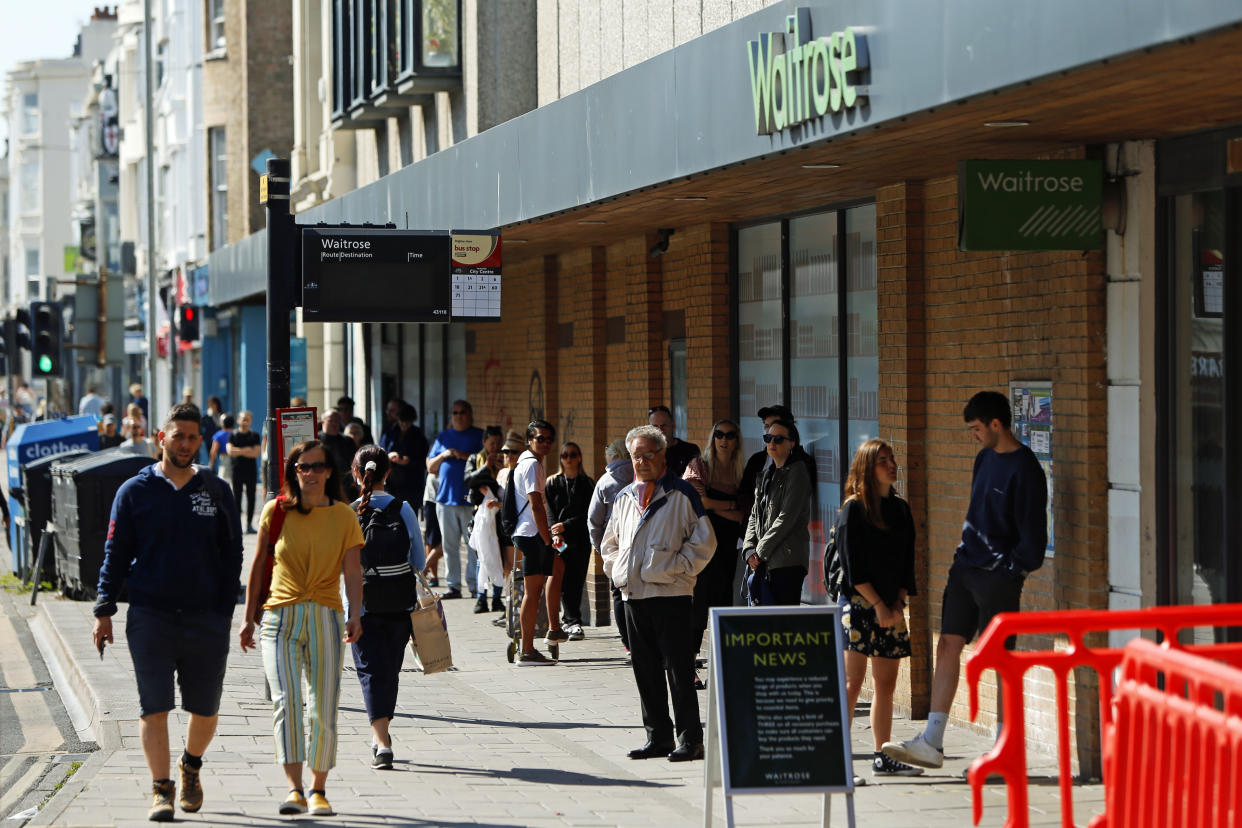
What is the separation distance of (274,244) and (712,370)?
12.3 feet

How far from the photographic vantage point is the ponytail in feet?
31.6

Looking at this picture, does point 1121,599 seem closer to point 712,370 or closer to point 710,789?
point 710,789

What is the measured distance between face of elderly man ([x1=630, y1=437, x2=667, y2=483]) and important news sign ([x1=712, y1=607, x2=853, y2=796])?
1.98 m

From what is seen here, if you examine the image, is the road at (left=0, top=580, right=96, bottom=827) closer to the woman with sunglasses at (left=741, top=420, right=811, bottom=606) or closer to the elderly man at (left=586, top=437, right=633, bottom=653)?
the elderly man at (left=586, top=437, right=633, bottom=653)

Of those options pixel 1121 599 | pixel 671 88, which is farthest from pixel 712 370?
pixel 1121 599

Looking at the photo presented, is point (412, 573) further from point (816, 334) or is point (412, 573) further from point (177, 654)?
point (816, 334)

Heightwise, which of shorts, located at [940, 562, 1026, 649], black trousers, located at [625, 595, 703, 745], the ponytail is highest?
the ponytail

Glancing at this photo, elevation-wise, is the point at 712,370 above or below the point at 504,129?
below

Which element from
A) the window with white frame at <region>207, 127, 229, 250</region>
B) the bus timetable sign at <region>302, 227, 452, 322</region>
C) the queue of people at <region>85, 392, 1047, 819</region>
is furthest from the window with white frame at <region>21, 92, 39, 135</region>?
the queue of people at <region>85, 392, 1047, 819</region>

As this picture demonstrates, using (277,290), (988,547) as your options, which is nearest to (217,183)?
(277,290)

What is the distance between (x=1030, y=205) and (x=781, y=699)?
9.66ft

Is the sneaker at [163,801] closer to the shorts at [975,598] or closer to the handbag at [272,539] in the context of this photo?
the handbag at [272,539]

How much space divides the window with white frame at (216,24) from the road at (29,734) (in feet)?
79.3

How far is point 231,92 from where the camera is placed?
37812 mm
